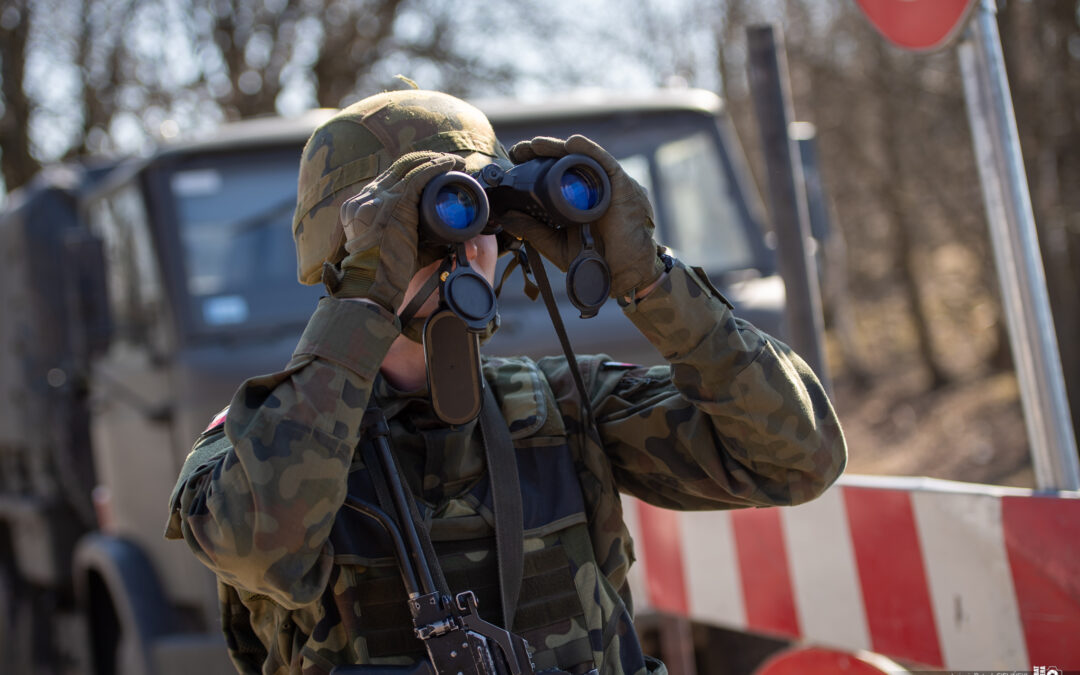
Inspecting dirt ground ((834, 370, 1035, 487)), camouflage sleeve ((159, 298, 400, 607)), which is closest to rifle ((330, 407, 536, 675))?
camouflage sleeve ((159, 298, 400, 607))

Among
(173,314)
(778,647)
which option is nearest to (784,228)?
(778,647)

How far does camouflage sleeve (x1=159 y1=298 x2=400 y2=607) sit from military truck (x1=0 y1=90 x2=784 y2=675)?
2.21 m

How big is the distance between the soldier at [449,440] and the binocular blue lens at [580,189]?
0.10 ft

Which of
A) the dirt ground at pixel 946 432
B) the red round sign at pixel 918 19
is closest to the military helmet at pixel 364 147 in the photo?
the red round sign at pixel 918 19

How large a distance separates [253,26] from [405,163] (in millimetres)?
13432

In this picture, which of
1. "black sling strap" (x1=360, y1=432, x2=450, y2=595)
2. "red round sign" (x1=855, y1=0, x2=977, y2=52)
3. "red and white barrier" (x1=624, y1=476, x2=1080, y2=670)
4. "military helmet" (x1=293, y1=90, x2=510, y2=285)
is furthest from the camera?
"red round sign" (x1=855, y1=0, x2=977, y2=52)

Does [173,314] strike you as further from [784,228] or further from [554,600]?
[554,600]

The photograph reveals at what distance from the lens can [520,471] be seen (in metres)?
1.70

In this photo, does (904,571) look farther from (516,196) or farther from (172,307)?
(172,307)

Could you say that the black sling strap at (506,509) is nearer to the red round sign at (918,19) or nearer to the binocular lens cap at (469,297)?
the binocular lens cap at (469,297)

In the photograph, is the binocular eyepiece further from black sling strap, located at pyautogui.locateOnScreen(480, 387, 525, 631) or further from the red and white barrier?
the red and white barrier

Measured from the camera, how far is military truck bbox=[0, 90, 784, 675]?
3783 millimetres

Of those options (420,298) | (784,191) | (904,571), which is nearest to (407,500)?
(420,298)

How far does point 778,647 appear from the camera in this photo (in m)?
3.83
